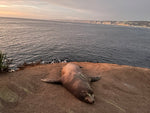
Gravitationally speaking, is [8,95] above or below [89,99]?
above

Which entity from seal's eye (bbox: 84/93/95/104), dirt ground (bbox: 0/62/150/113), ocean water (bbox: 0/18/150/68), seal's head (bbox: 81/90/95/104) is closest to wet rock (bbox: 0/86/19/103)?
dirt ground (bbox: 0/62/150/113)

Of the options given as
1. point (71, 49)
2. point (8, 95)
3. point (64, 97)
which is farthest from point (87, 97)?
point (71, 49)

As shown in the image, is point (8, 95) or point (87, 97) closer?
point (8, 95)

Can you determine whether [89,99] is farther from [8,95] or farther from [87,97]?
[8,95]

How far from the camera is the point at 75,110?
549 centimetres

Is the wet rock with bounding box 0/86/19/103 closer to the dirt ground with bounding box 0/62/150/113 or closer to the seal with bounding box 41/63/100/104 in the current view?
Answer: the dirt ground with bounding box 0/62/150/113

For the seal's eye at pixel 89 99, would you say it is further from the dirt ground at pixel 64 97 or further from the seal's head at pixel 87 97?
the dirt ground at pixel 64 97

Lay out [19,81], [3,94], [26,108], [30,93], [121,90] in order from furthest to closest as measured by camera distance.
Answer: [121,90] < [19,81] < [30,93] < [3,94] < [26,108]

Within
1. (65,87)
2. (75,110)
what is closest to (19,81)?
(65,87)

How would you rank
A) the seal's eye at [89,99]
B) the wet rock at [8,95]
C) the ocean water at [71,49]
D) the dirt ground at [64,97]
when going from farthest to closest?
the ocean water at [71,49]
the seal's eye at [89,99]
the wet rock at [8,95]
the dirt ground at [64,97]

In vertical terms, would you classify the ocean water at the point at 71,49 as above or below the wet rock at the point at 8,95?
below

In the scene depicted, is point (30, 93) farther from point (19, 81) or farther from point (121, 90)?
point (121, 90)

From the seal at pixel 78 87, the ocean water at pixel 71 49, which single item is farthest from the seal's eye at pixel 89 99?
the ocean water at pixel 71 49

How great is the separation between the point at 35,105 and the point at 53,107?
3.05 feet
